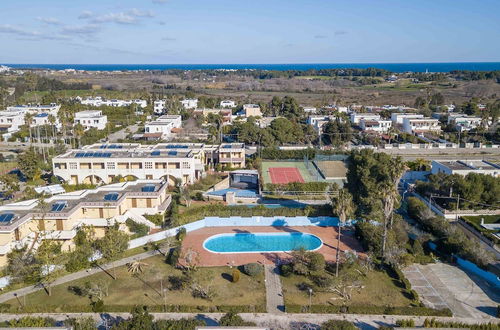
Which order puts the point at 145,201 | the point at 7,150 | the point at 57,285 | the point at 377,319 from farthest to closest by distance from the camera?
the point at 7,150
the point at 145,201
the point at 57,285
the point at 377,319

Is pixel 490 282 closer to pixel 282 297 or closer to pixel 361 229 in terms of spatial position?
pixel 361 229

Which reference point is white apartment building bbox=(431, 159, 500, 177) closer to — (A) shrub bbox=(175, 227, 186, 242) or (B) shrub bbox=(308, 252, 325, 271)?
(B) shrub bbox=(308, 252, 325, 271)

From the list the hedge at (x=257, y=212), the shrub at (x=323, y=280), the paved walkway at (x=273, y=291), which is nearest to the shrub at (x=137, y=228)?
the hedge at (x=257, y=212)

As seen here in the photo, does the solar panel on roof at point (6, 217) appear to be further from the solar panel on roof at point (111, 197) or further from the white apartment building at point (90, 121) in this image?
the white apartment building at point (90, 121)

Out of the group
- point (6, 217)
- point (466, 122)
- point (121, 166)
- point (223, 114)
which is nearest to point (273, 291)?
point (6, 217)

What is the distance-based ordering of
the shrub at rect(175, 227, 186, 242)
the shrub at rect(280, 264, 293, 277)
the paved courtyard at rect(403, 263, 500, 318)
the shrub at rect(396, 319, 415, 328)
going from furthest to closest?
the shrub at rect(175, 227, 186, 242) < the shrub at rect(280, 264, 293, 277) < the paved courtyard at rect(403, 263, 500, 318) < the shrub at rect(396, 319, 415, 328)

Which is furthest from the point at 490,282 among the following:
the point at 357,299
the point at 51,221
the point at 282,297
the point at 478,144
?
the point at 478,144

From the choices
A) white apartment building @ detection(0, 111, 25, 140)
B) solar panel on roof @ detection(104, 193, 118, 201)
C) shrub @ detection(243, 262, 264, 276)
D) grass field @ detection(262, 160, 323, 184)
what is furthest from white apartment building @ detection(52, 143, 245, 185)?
white apartment building @ detection(0, 111, 25, 140)
